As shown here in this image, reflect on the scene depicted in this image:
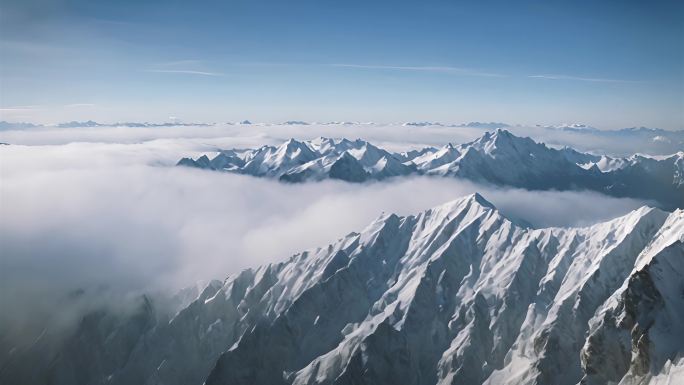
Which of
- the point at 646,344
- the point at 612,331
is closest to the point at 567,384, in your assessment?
the point at 612,331

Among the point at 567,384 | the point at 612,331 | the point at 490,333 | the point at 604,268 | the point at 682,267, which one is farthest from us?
the point at 490,333

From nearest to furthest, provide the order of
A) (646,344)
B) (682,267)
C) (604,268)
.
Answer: (646,344) → (682,267) → (604,268)

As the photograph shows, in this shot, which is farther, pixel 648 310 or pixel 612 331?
pixel 612 331

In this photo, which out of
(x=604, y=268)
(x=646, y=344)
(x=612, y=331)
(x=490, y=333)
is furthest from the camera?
(x=490, y=333)

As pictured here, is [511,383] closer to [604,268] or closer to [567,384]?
[567,384]

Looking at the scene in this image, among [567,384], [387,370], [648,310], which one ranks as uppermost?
[648,310]

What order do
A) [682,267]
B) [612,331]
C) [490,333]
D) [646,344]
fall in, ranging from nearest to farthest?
[646,344] → [682,267] → [612,331] → [490,333]

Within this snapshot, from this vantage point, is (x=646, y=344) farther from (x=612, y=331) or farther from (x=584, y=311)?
(x=584, y=311)

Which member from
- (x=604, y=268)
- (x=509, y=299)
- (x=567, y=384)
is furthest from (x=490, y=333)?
(x=604, y=268)

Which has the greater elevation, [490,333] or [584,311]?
[584,311]
